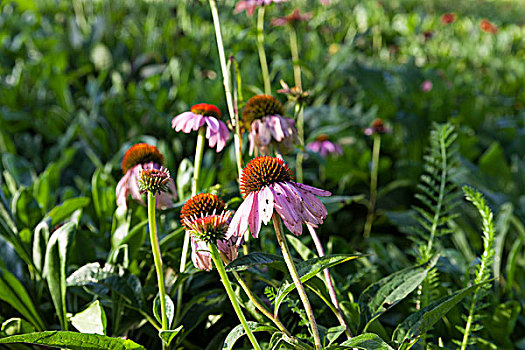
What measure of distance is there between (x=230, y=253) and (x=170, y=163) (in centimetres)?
113

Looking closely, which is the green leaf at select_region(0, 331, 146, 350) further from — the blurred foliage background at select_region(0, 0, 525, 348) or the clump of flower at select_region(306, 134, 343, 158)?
the clump of flower at select_region(306, 134, 343, 158)

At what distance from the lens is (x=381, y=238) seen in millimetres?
1965

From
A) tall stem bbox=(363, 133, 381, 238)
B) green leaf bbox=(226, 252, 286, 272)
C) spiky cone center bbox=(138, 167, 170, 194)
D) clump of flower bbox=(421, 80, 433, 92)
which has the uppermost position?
spiky cone center bbox=(138, 167, 170, 194)

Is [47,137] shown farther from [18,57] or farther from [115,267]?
[115,267]

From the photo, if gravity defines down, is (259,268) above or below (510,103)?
above

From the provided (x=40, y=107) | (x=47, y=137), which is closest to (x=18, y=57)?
(x=40, y=107)

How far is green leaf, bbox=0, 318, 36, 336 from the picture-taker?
44.9 inches

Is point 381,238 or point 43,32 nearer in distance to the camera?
point 381,238

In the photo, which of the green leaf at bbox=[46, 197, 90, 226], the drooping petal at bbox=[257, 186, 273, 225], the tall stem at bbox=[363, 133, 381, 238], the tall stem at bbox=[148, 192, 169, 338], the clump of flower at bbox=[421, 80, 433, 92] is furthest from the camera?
the clump of flower at bbox=[421, 80, 433, 92]

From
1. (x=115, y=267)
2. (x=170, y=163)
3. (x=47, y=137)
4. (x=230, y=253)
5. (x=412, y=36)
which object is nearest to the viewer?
(x=230, y=253)

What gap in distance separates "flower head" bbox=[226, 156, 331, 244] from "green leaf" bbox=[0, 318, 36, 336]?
65 centimetres

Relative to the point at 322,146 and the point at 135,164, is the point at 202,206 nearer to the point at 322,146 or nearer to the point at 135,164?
the point at 135,164

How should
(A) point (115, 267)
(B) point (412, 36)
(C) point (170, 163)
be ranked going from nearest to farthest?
(A) point (115, 267) → (C) point (170, 163) → (B) point (412, 36)

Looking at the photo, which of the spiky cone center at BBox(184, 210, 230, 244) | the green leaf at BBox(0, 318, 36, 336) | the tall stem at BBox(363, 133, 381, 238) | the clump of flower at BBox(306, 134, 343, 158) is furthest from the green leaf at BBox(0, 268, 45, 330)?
the tall stem at BBox(363, 133, 381, 238)
